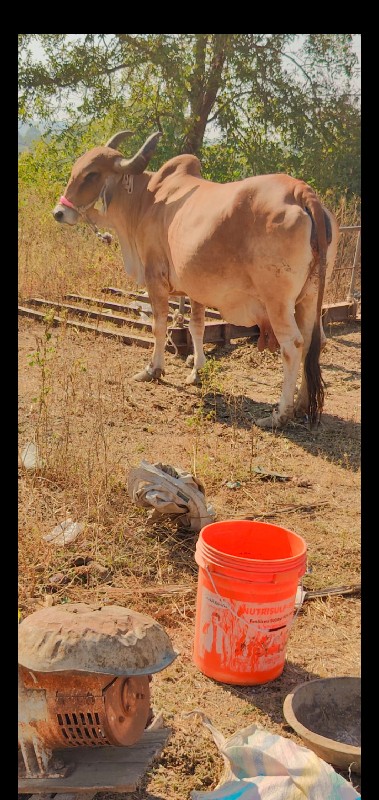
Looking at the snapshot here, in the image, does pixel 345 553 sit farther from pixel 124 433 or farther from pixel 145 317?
pixel 145 317

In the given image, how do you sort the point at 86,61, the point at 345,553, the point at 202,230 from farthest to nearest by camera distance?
the point at 86,61 < the point at 202,230 < the point at 345,553

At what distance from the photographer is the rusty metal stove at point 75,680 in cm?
265

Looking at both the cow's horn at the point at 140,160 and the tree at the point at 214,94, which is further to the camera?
the tree at the point at 214,94

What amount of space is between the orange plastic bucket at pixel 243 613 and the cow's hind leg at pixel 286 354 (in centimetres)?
341

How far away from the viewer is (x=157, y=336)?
8219mm

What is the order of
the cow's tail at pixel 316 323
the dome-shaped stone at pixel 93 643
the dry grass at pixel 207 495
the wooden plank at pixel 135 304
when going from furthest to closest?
the wooden plank at pixel 135 304
the cow's tail at pixel 316 323
the dry grass at pixel 207 495
the dome-shaped stone at pixel 93 643

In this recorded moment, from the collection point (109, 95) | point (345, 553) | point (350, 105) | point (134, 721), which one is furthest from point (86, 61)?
point (134, 721)

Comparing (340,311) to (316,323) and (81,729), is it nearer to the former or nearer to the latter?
(316,323)

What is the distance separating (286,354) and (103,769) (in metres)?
4.70

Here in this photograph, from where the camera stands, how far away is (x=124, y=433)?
680 cm

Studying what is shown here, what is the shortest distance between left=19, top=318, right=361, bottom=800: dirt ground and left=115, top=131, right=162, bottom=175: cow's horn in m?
1.87

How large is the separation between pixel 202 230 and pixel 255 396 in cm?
175

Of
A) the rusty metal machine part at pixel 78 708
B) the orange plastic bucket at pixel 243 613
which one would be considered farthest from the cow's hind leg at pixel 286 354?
the rusty metal machine part at pixel 78 708

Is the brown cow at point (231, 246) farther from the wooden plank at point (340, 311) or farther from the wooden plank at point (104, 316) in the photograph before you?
the wooden plank at point (340, 311)
